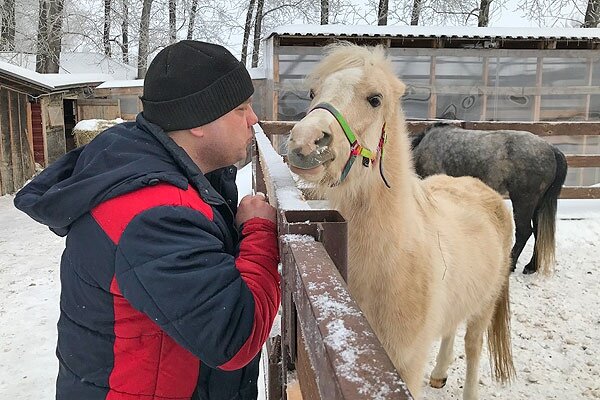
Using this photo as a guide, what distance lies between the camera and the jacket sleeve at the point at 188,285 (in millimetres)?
1012

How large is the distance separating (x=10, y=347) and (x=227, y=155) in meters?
3.41

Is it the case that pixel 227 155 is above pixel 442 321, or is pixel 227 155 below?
above

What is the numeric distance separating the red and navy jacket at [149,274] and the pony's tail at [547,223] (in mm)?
4666

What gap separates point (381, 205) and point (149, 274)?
1.21 meters

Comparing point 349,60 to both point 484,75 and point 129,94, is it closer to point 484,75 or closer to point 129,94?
point 484,75

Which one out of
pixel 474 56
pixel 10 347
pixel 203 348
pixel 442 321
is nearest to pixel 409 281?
pixel 442 321

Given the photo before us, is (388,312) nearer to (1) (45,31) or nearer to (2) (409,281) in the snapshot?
(2) (409,281)

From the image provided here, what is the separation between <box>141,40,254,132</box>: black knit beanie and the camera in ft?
4.14

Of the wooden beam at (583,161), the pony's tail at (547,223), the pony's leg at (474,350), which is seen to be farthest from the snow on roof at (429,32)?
the pony's leg at (474,350)

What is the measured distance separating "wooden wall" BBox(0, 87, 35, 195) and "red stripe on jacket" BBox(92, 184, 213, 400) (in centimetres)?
976

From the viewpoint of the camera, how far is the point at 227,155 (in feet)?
4.52

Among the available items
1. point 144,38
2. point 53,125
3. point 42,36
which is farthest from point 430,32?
point 42,36

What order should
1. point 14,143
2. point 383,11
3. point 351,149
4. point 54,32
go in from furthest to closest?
1. point 383,11
2. point 54,32
3. point 14,143
4. point 351,149

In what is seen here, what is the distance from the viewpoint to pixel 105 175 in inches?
43.4
